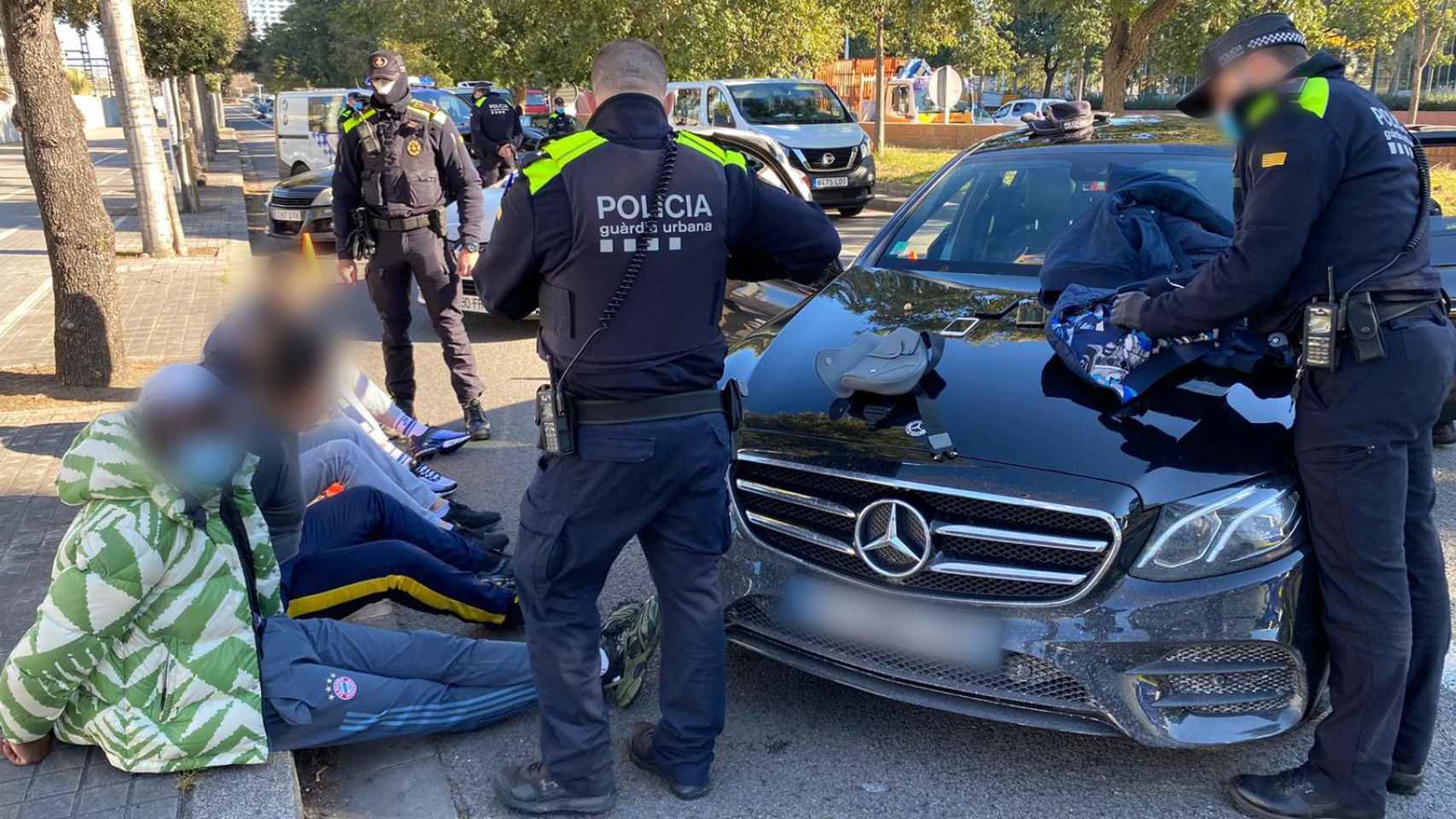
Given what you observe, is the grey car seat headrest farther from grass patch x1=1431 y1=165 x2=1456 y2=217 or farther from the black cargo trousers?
grass patch x1=1431 y1=165 x2=1456 y2=217

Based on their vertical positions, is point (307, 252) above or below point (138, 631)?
above

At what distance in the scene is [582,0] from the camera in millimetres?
23906

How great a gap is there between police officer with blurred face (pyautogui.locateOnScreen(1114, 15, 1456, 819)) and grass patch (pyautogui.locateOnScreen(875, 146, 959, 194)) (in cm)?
1466

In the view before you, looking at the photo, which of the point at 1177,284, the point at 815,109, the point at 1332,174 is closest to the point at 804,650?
the point at 1177,284

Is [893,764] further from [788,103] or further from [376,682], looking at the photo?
[788,103]

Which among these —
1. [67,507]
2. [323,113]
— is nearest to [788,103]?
[323,113]

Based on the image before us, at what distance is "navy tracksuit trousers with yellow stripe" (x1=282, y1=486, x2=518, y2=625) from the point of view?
11.5 ft

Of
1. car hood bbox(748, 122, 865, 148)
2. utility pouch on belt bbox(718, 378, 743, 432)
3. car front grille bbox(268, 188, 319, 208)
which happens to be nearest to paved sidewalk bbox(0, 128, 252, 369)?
car front grille bbox(268, 188, 319, 208)

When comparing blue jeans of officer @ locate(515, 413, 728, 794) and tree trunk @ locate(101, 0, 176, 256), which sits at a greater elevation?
tree trunk @ locate(101, 0, 176, 256)

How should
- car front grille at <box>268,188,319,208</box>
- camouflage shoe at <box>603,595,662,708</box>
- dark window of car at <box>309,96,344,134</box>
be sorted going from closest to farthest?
camouflage shoe at <box>603,595,662,708</box> < car front grille at <box>268,188,319,208</box> < dark window of car at <box>309,96,344,134</box>

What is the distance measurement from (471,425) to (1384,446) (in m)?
4.53

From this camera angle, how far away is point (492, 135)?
13438 millimetres

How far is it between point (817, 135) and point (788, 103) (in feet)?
4.76

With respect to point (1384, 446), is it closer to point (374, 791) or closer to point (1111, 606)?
point (1111, 606)
